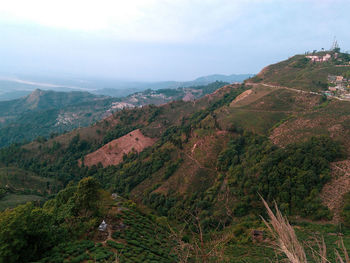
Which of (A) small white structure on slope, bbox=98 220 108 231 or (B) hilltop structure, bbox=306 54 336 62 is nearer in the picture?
(A) small white structure on slope, bbox=98 220 108 231

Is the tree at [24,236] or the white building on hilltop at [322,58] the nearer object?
the tree at [24,236]

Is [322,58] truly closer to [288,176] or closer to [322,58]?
[322,58]

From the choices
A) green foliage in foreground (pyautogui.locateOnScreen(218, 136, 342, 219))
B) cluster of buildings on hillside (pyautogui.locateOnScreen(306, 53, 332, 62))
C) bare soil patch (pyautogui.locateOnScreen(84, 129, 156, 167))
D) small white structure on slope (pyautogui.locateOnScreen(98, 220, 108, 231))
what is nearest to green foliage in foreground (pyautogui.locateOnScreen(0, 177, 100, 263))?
small white structure on slope (pyautogui.locateOnScreen(98, 220, 108, 231))

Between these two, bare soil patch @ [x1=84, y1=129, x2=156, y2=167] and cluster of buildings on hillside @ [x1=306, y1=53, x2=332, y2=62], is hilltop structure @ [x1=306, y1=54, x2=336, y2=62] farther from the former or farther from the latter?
bare soil patch @ [x1=84, y1=129, x2=156, y2=167]

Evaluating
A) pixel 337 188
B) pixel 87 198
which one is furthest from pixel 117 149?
pixel 337 188

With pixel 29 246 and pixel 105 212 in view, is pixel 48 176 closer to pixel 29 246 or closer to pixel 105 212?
pixel 105 212

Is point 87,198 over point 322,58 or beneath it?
beneath

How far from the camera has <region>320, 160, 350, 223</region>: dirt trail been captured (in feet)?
94.7

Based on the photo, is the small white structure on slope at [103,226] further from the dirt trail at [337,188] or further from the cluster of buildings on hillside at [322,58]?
the cluster of buildings on hillside at [322,58]

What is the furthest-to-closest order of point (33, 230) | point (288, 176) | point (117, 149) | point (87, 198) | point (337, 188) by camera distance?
point (117, 149), point (288, 176), point (337, 188), point (87, 198), point (33, 230)

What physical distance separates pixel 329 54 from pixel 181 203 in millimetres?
128278

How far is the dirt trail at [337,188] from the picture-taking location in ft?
94.7

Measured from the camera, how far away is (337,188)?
3112 centimetres

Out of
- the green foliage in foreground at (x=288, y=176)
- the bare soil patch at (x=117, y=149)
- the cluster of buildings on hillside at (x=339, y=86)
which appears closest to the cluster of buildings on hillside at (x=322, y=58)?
the cluster of buildings on hillside at (x=339, y=86)
